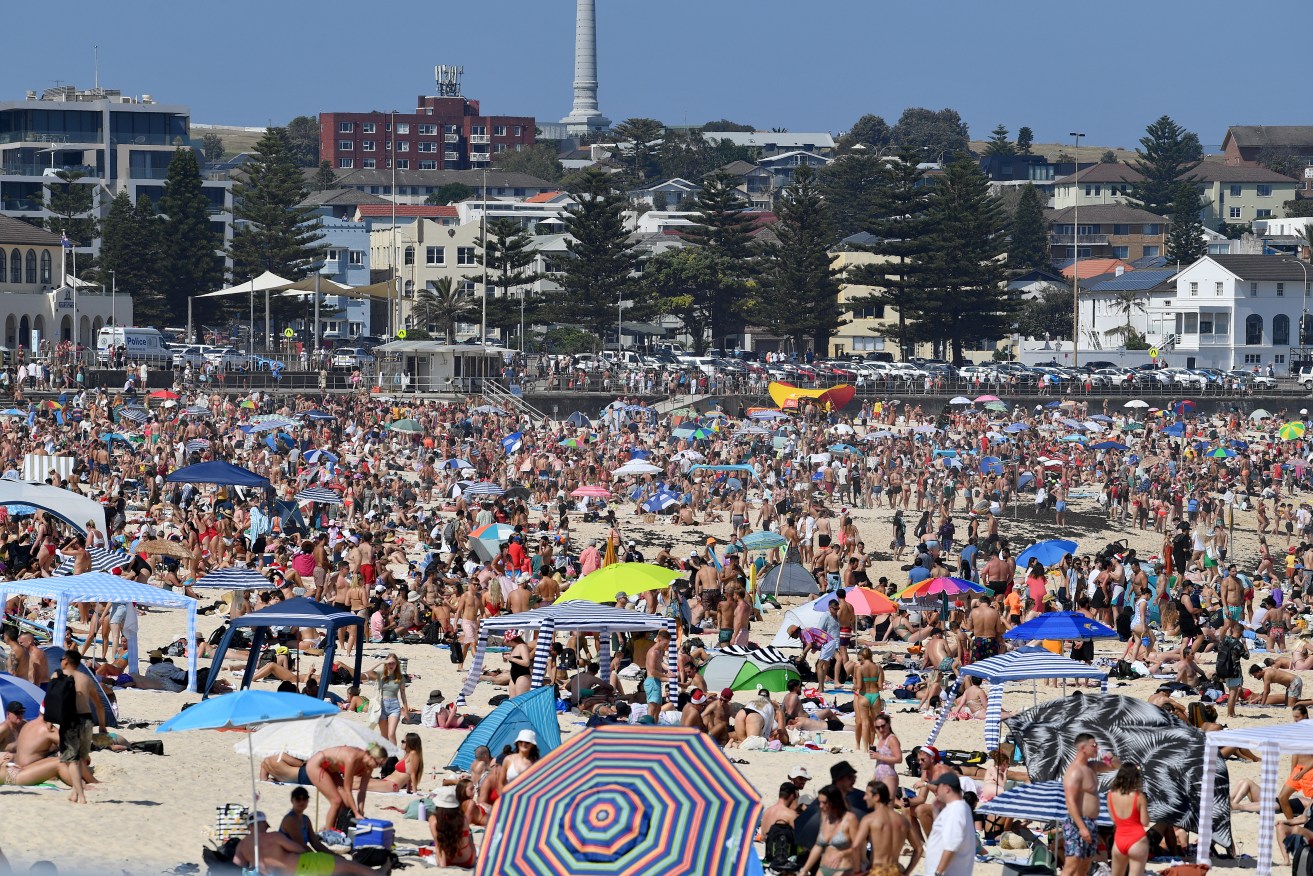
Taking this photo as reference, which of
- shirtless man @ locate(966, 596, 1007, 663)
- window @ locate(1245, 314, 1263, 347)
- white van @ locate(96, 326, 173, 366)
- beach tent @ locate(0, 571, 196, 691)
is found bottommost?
shirtless man @ locate(966, 596, 1007, 663)

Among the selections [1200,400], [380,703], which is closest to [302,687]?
[380,703]

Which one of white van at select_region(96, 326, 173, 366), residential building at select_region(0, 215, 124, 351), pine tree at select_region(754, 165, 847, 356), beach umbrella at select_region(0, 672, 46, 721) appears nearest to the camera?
beach umbrella at select_region(0, 672, 46, 721)

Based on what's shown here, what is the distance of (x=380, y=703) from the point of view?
479 inches

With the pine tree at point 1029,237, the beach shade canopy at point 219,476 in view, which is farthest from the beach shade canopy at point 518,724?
the pine tree at point 1029,237

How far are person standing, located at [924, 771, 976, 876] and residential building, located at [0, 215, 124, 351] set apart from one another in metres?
43.9

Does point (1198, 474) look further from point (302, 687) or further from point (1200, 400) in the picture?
point (302, 687)

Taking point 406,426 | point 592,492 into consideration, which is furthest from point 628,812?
point 406,426

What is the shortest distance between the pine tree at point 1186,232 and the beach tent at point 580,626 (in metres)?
64.1

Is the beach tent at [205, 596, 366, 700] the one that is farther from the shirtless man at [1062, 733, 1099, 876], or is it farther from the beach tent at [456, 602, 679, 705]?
the shirtless man at [1062, 733, 1099, 876]

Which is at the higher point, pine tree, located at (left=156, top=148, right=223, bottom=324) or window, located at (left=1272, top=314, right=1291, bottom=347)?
pine tree, located at (left=156, top=148, right=223, bottom=324)

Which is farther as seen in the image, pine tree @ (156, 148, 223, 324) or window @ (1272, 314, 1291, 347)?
window @ (1272, 314, 1291, 347)

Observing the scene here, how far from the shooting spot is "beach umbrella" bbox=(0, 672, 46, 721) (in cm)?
1048

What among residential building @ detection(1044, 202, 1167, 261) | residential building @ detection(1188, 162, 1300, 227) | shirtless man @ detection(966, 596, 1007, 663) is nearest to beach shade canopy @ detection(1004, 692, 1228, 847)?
shirtless man @ detection(966, 596, 1007, 663)

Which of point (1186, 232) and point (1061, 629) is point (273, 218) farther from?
point (1061, 629)
